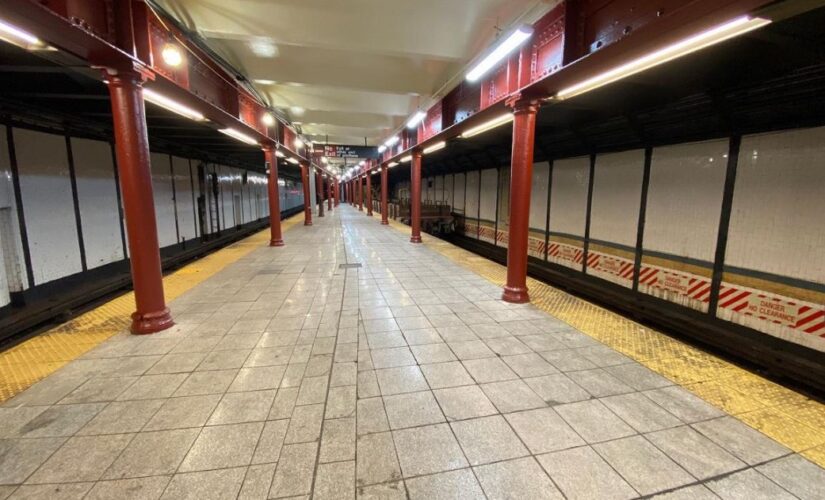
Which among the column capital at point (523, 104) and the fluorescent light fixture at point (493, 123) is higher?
the fluorescent light fixture at point (493, 123)

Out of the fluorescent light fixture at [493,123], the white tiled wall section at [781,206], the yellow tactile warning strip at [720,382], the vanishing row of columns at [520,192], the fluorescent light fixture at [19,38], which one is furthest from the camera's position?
the fluorescent light fixture at [493,123]

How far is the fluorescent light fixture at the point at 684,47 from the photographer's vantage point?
251 centimetres

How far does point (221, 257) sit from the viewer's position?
28.8 feet

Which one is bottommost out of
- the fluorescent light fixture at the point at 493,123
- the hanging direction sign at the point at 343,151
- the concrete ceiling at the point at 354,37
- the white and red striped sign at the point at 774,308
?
the white and red striped sign at the point at 774,308

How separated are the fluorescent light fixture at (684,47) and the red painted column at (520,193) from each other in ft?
2.84

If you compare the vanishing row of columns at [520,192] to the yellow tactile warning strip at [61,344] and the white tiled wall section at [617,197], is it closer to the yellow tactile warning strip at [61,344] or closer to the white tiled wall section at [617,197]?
the white tiled wall section at [617,197]

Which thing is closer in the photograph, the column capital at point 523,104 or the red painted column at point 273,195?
the column capital at point 523,104

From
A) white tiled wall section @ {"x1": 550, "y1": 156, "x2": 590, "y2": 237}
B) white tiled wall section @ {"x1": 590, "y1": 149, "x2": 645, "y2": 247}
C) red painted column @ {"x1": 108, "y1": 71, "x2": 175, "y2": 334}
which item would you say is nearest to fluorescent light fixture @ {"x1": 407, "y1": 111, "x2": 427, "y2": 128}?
white tiled wall section @ {"x1": 550, "y1": 156, "x2": 590, "y2": 237}

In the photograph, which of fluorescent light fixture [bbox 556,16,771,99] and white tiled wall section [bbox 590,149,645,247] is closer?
fluorescent light fixture [bbox 556,16,771,99]

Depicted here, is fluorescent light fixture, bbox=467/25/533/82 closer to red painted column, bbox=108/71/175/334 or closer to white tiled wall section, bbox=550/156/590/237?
red painted column, bbox=108/71/175/334

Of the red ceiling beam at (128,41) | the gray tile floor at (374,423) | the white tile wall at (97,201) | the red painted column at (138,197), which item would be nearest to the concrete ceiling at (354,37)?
the red ceiling beam at (128,41)

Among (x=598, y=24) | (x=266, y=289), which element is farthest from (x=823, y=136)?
(x=266, y=289)

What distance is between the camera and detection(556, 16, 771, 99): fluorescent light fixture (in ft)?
8.25

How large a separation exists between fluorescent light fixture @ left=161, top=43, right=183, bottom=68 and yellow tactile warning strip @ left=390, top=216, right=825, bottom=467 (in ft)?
20.1
